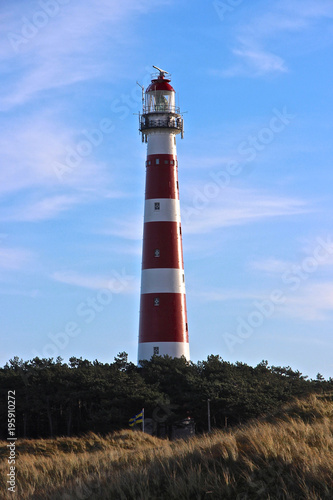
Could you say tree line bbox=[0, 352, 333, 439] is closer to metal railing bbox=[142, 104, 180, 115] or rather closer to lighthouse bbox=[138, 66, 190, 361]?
lighthouse bbox=[138, 66, 190, 361]

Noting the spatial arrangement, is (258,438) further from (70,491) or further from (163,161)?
(163,161)

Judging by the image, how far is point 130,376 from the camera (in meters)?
53.5

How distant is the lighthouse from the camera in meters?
52.3

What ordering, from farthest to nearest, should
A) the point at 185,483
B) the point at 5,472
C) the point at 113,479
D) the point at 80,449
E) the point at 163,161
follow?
the point at 163,161 → the point at 80,449 → the point at 5,472 → the point at 113,479 → the point at 185,483

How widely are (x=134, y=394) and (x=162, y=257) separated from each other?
10026mm

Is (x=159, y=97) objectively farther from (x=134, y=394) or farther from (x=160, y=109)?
(x=134, y=394)

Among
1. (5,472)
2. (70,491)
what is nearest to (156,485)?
(70,491)

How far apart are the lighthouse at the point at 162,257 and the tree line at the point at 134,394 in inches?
58.0

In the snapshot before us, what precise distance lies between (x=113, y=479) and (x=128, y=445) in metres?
18.0

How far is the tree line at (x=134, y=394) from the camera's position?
4931cm

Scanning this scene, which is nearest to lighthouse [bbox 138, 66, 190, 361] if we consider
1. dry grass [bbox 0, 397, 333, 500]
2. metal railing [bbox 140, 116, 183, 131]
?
metal railing [bbox 140, 116, 183, 131]

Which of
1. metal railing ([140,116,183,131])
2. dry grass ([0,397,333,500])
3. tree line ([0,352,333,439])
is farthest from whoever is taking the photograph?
metal railing ([140,116,183,131])

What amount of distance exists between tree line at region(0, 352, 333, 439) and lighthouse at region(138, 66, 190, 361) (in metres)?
1.47

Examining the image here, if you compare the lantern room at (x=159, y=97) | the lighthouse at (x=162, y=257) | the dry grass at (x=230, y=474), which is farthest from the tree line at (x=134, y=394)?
the dry grass at (x=230, y=474)
